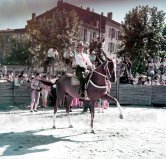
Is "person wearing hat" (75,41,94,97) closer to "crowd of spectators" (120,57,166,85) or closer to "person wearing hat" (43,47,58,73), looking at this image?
"person wearing hat" (43,47,58,73)

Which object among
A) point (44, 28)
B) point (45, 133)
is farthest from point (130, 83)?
point (44, 28)

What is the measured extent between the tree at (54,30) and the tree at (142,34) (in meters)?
8.22

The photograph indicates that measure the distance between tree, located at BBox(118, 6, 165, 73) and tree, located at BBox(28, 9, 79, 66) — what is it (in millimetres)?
8217

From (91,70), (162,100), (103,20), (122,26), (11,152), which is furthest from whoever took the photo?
(103,20)

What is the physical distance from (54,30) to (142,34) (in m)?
13.6

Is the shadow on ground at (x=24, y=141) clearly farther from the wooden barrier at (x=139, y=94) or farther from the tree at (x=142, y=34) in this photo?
the tree at (x=142, y=34)

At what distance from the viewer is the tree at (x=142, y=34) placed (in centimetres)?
3709

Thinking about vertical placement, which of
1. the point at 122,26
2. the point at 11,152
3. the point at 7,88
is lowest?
the point at 11,152

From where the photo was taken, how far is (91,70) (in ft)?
45.4

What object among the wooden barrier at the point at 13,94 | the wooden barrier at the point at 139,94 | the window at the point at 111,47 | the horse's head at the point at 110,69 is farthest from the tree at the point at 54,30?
the horse's head at the point at 110,69

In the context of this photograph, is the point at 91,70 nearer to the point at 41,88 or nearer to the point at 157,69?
the point at 41,88

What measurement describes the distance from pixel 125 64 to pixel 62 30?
89.9 feet

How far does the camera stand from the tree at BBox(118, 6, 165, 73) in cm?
3709

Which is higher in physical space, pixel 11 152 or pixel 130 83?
pixel 130 83
